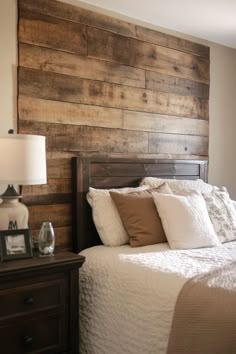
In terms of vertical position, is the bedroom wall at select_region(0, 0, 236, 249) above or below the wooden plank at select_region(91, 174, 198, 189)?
above

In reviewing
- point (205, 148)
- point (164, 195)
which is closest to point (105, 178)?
point (164, 195)

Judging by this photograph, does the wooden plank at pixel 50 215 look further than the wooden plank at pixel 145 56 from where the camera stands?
No

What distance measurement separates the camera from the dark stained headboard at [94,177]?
273cm

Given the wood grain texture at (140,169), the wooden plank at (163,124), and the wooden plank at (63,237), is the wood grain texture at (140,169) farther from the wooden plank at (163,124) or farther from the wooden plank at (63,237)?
the wooden plank at (63,237)

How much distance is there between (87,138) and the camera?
9.37 ft

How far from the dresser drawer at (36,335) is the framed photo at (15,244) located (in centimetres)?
31

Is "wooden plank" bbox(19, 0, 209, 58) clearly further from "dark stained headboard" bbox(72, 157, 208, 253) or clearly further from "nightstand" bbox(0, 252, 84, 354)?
"nightstand" bbox(0, 252, 84, 354)

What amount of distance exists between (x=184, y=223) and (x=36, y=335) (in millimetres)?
1075

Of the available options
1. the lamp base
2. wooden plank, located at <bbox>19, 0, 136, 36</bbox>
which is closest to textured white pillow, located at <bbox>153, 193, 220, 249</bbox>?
the lamp base

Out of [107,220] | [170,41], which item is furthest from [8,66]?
[170,41]

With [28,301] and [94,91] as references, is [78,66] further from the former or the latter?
[28,301]

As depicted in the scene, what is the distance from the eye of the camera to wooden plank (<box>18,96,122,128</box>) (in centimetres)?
257

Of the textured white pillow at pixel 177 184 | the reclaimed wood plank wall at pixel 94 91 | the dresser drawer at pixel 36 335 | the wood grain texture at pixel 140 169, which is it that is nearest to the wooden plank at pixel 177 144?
the reclaimed wood plank wall at pixel 94 91

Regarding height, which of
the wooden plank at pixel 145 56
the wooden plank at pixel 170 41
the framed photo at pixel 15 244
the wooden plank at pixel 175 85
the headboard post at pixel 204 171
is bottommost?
the framed photo at pixel 15 244
